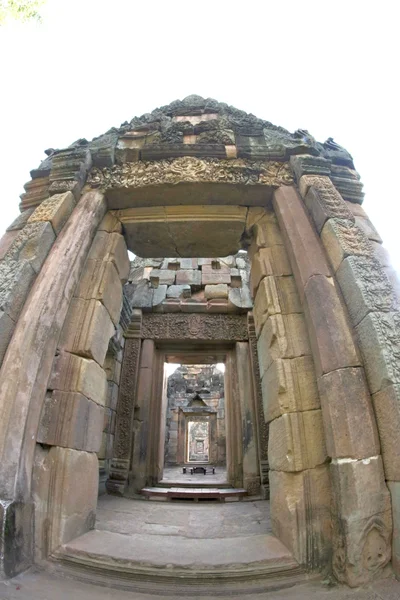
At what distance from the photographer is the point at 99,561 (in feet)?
7.31

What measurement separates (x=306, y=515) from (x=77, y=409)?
2080 mm

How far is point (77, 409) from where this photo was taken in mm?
2793

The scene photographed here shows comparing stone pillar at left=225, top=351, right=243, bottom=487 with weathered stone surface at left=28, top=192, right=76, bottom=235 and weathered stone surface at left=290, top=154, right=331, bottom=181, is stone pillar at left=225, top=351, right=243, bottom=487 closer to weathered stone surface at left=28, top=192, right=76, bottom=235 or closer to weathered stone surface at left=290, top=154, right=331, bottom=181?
weathered stone surface at left=290, top=154, right=331, bottom=181

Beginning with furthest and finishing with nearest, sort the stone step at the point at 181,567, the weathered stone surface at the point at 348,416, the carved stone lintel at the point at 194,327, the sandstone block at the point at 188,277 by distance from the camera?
the sandstone block at the point at 188,277, the carved stone lintel at the point at 194,327, the weathered stone surface at the point at 348,416, the stone step at the point at 181,567

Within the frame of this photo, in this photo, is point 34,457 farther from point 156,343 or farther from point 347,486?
point 156,343

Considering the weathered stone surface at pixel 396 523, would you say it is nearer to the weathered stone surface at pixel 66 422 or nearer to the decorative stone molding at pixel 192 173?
the weathered stone surface at pixel 66 422

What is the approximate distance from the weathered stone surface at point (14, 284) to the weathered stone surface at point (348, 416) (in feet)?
8.95

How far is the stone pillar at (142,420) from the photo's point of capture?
20.1 feet

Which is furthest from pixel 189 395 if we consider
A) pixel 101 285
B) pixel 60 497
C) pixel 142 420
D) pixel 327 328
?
pixel 327 328

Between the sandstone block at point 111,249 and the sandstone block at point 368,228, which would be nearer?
the sandstone block at point 368,228

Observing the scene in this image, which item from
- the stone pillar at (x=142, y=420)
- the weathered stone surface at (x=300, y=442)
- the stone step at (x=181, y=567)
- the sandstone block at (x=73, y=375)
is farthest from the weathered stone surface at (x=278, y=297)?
the stone pillar at (x=142, y=420)

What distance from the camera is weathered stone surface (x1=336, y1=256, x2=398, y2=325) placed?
256cm

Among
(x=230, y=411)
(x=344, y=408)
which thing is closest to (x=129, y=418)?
(x=230, y=411)

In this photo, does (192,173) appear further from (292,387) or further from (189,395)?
(189,395)
